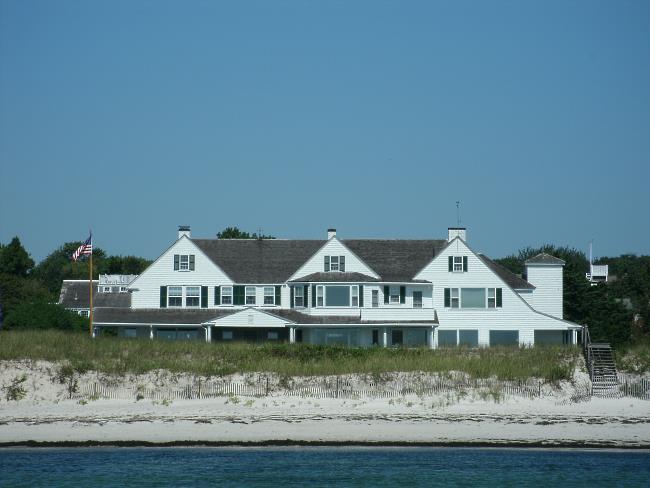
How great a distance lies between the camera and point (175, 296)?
Result: 206 ft

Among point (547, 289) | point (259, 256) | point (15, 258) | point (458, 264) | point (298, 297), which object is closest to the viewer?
point (458, 264)

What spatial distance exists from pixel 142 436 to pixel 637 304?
2465 inches

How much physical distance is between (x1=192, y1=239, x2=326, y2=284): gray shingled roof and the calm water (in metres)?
30.1

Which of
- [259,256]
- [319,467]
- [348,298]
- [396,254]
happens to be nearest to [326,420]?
[319,467]

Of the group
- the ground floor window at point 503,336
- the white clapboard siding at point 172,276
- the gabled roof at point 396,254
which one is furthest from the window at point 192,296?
the ground floor window at point 503,336

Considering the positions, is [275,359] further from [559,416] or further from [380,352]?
[559,416]

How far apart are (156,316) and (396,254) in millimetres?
15090

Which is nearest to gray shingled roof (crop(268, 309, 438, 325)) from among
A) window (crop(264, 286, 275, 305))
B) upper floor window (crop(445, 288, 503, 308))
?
upper floor window (crop(445, 288, 503, 308))

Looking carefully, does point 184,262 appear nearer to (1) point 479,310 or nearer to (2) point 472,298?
(2) point 472,298

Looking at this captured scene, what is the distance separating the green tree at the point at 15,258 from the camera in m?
99.5

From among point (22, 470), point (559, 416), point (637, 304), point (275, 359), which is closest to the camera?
point (22, 470)

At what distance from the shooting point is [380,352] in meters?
46.3

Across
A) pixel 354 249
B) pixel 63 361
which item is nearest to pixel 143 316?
pixel 354 249

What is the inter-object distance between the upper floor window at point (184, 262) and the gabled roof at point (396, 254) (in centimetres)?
972
